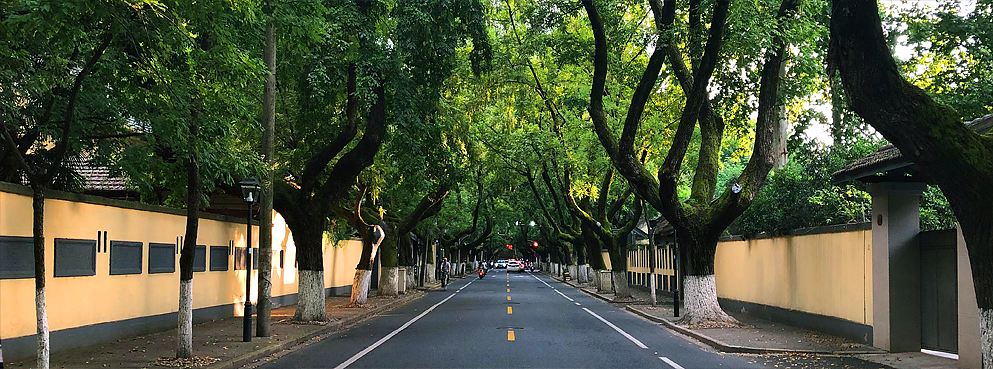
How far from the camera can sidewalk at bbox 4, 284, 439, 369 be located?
43.2 ft

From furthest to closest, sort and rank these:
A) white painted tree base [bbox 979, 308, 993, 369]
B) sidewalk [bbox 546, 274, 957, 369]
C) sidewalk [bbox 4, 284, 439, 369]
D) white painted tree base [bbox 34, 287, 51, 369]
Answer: sidewalk [bbox 546, 274, 957, 369] → sidewalk [bbox 4, 284, 439, 369] → white painted tree base [bbox 34, 287, 51, 369] → white painted tree base [bbox 979, 308, 993, 369]

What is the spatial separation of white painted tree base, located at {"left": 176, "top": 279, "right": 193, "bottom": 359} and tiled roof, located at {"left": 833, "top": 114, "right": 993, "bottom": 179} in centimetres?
1153

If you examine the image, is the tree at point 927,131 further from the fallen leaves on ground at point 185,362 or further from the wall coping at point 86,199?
the wall coping at point 86,199

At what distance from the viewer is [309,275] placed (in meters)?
21.7

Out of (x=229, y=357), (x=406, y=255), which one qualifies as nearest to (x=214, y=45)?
(x=229, y=357)

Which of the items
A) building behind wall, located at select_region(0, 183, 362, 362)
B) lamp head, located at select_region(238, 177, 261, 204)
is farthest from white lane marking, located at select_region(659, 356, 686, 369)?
building behind wall, located at select_region(0, 183, 362, 362)

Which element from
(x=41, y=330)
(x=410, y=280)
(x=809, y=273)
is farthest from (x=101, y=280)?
(x=410, y=280)

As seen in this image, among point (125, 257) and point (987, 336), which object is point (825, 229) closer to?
point (987, 336)

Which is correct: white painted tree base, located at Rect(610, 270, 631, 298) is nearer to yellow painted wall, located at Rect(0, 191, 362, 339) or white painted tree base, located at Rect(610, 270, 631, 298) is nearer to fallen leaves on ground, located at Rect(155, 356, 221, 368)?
yellow painted wall, located at Rect(0, 191, 362, 339)

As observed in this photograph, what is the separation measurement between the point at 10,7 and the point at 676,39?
13.7m

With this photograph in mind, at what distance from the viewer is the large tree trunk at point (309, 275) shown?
70.6 feet

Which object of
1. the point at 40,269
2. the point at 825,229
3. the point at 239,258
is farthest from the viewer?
the point at 239,258

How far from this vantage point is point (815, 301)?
66.1 ft

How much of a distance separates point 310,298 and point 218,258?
4485 mm
